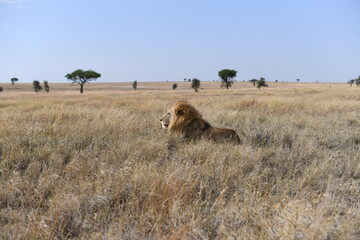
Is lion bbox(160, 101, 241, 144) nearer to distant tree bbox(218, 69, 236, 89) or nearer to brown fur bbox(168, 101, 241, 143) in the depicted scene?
brown fur bbox(168, 101, 241, 143)

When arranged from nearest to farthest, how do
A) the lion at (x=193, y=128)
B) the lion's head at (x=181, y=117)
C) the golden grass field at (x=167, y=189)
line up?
the golden grass field at (x=167, y=189) → the lion at (x=193, y=128) → the lion's head at (x=181, y=117)

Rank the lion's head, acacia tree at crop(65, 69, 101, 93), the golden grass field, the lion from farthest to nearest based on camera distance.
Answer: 1. acacia tree at crop(65, 69, 101, 93)
2. the lion's head
3. the lion
4. the golden grass field

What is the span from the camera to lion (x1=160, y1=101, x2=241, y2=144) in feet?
19.3

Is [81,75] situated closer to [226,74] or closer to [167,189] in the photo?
[226,74]

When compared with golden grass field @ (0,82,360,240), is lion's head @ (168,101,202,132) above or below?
above

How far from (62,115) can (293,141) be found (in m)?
6.60

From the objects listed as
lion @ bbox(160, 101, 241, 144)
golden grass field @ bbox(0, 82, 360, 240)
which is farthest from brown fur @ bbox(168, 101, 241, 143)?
golden grass field @ bbox(0, 82, 360, 240)

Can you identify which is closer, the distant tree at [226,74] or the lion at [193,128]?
the lion at [193,128]

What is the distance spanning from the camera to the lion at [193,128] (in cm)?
589

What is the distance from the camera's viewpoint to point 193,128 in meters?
6.16

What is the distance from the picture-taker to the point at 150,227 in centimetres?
282

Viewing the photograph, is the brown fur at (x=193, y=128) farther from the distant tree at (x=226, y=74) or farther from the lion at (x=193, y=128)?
the distant tree at (x=226, y=74)

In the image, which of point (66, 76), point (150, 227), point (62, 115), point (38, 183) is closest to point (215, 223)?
point (150, 227)

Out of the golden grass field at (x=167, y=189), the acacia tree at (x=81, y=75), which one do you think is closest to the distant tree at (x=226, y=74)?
the acacia tree at (x=81, y=75)
